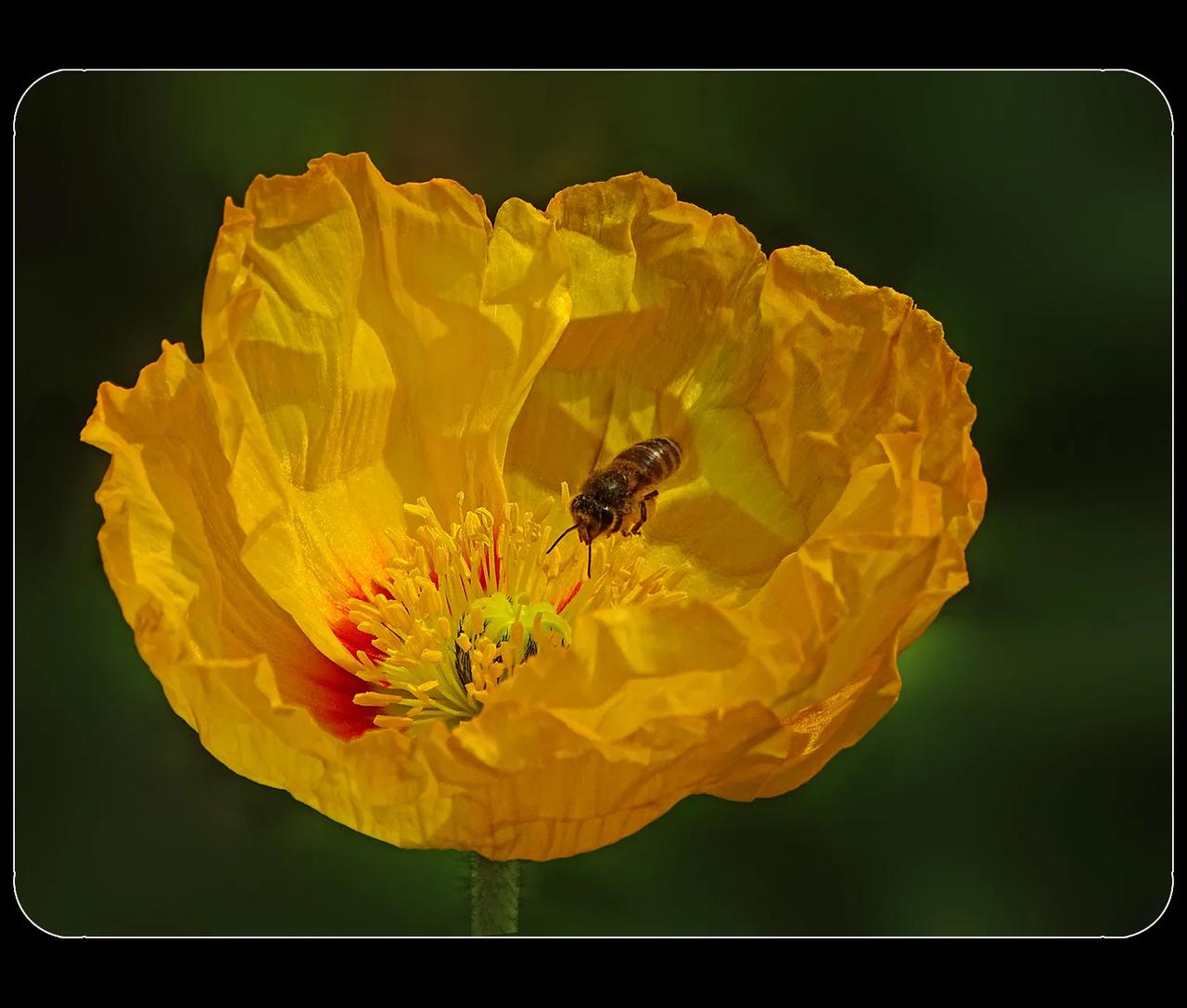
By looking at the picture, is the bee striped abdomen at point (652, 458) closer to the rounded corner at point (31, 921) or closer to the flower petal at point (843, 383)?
the flower petal at point (843, 383)

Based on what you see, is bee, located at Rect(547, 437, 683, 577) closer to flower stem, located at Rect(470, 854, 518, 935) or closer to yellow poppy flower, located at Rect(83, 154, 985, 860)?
Result: yellow poppy flower, located at Rect(83, 154, 985, 860)


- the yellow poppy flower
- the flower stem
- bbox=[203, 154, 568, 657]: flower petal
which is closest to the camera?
the yellow poppy flower

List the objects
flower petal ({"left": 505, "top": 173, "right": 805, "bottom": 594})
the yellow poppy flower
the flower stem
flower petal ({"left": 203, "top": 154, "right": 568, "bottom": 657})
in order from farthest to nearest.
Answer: flower petal ({"left": 505, "top": 173, "right": 805, "bottom": 594}), flower petal ({"left": 203, "top": 154, "right": 568, "bottom": 657}), the flower stem, the yellow poppy flower

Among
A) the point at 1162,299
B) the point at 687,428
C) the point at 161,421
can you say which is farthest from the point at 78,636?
the point at 1162,299

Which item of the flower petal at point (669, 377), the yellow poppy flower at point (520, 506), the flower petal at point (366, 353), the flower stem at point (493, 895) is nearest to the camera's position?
the yellow poppy flower at point (520, 506)

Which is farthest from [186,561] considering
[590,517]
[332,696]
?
[590,517]

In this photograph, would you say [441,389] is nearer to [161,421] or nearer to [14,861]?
[161,421]

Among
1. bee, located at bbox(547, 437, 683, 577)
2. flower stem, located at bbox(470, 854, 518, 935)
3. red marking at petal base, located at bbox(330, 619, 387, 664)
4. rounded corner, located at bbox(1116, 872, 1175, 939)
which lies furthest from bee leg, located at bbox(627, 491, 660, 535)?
rounded corner, located at bbox(1116, 872, 1175, 939)

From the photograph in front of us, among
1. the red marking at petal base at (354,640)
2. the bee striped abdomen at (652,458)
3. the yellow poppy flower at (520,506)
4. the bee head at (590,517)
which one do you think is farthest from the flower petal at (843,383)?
the red marking at petal base at (354,640)

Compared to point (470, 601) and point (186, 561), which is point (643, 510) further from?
point (186, 561)
